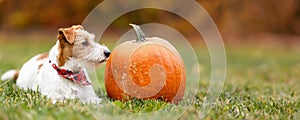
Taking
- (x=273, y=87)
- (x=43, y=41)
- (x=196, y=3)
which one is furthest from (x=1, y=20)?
(x=273, y=87)

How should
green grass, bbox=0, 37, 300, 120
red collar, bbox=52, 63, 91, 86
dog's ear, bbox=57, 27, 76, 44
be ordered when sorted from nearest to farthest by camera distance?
green grass, bbox=0, 37, 300, 120
dog's ear, bbox=57, 27, 76, 44
red collar, bbox=52, 63, 91, 86

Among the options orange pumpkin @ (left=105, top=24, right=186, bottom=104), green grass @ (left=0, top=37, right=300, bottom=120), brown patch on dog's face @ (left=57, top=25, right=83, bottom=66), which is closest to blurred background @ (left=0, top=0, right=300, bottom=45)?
green grass @ (left=0, top=37, right=300, bottom=120)

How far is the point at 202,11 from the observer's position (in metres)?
13.3

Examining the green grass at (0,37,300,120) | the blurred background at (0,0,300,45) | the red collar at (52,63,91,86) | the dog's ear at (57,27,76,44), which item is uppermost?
the blurred background at (0,0,300,45)

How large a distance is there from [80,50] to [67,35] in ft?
0.62

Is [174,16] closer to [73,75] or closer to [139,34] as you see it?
[139,34]

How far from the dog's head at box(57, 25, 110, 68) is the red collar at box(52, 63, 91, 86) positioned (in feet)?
0.21

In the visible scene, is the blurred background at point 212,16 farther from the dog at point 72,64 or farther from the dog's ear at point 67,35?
the dog's ear at point 67,35

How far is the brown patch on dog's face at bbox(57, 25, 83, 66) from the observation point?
4.06m

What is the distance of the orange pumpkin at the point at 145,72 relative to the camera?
13.7 feet

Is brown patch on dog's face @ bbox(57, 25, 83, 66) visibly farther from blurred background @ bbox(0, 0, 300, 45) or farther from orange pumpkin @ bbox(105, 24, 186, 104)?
blurred background @ bbox(0, 0, 300, 45)

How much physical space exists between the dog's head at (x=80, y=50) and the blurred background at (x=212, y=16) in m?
9.41

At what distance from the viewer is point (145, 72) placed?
4172 mm

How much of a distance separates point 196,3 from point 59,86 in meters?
10.4
